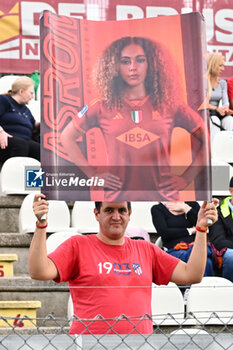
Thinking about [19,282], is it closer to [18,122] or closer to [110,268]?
[110,268]

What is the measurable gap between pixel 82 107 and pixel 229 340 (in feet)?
3.76

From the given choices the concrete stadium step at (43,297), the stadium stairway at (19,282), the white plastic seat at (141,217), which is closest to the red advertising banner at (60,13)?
the stadium stairway at (19,282)

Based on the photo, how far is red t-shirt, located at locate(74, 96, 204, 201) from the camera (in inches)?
146

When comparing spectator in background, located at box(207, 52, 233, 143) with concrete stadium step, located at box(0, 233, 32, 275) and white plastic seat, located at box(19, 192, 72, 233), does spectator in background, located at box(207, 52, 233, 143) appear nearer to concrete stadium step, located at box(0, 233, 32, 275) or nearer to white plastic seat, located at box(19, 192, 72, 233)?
white plastic seat, located at box(19, 192, 72, 233)

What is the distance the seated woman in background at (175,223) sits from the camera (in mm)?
6207

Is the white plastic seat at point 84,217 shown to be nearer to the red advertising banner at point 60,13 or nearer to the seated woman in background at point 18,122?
the seated woman in background at point 18,122

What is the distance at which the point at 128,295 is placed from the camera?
3.77 metres

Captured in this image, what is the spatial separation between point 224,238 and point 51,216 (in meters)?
1.25

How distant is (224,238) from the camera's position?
6148 mm

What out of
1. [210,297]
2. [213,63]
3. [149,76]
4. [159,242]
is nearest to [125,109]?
[149,76]

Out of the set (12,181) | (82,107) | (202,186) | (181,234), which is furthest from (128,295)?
(12,181)

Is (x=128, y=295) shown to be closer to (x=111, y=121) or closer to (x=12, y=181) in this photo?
(x=111, y=121)

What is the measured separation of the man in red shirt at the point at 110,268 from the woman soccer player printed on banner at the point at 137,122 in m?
0.25

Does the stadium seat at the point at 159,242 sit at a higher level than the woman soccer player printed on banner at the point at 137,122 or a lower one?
lower
